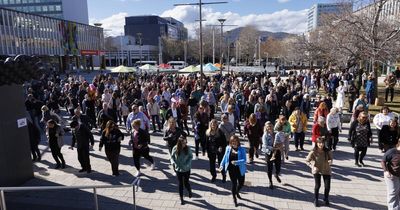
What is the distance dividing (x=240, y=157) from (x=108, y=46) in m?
96.8

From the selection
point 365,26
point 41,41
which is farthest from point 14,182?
point 41,41

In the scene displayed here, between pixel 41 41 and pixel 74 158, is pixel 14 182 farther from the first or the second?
pixel 41 41

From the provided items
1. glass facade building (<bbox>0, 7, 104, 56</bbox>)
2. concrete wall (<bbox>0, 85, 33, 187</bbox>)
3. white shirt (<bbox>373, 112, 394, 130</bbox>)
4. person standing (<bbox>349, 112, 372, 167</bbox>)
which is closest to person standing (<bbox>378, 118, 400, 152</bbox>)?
person standing (<bbox>349, 112, 372, 167</bbox>)

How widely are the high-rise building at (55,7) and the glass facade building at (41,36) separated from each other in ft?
41.8

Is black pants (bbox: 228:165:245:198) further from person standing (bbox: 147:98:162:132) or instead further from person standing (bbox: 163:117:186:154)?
person standing (bbox: 147:98:162:132)

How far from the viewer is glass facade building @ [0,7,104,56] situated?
155ft

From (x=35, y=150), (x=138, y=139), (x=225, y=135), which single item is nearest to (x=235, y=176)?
(x=225, y=135)

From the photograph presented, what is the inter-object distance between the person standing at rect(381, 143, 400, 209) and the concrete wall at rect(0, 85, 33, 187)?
852 centimetres

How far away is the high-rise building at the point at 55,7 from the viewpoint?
83688mm

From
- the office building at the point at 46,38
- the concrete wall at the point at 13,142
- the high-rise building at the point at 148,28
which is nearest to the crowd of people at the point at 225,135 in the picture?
the concrete wall at the point at 13,142

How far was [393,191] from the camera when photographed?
6047 millimetres

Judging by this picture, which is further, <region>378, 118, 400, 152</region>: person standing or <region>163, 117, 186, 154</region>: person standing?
<region>378, 118, 400, 152</region>: person standing

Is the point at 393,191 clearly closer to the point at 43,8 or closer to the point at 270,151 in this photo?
the point at 270,151

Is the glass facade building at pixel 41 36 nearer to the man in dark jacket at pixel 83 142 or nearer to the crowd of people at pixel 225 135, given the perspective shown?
the crowd of people at pixel 225 135
